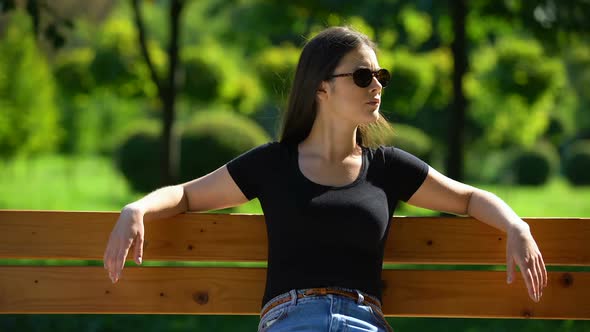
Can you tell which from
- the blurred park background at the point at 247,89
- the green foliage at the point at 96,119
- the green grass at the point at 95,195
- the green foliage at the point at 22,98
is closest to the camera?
the blurred park background at the point at 247,89

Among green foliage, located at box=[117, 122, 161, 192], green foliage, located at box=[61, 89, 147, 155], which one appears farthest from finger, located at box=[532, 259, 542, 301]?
green foliage, located at box=[61, 89, 147, 155]

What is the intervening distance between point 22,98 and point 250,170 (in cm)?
1756

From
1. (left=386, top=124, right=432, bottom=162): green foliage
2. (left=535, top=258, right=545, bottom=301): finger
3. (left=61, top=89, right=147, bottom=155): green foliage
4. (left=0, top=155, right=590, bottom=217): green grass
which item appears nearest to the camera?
(left=535, top=258, right=545, bottom=301): finger

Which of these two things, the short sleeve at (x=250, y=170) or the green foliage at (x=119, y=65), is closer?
the short sleeve at (x=250, y=170)

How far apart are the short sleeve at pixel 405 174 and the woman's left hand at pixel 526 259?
1.16 feet

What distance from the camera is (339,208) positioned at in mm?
3053

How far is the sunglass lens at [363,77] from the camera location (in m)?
3.11

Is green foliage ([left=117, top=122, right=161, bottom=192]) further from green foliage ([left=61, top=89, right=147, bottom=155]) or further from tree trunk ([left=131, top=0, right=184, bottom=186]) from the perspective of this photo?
green foliage ([left=61, top=89, right=147, bottom=155])

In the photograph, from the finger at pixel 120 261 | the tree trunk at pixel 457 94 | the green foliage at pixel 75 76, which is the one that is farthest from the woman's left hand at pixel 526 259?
the green foliage at pixel 75 76

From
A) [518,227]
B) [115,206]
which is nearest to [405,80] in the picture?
[115,206]

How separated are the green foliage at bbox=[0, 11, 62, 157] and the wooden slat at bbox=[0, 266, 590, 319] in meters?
16.0

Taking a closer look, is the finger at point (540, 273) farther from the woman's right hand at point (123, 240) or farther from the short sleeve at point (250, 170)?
the woman's right hand at point (123, 240)

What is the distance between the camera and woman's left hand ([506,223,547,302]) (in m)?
3.00

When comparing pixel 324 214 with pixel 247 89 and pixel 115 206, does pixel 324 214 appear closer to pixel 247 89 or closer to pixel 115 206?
pixel 115 206
